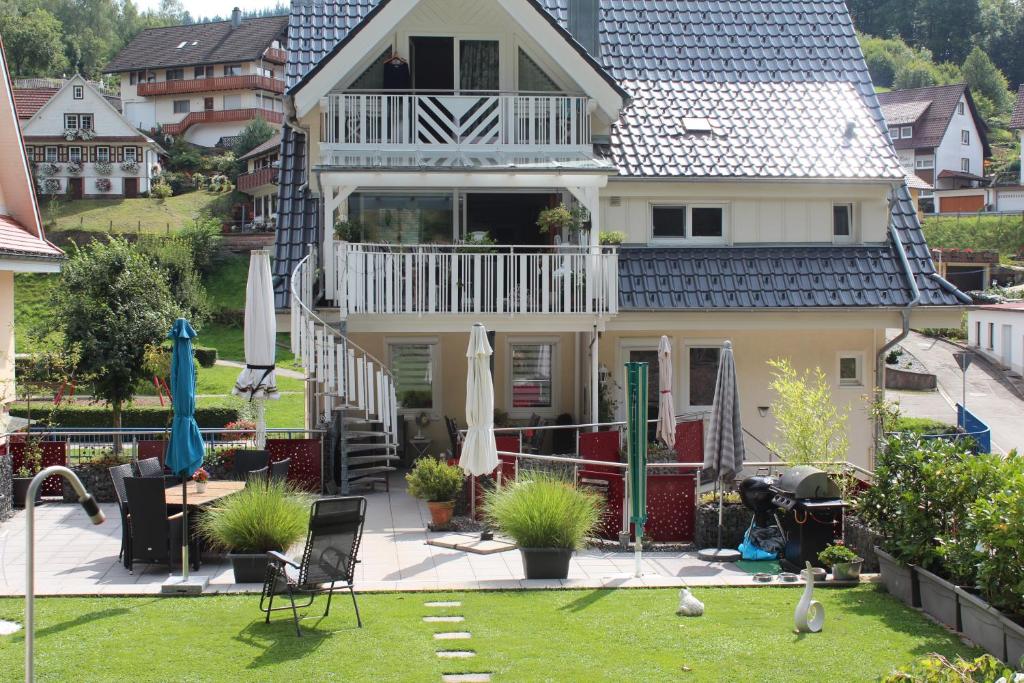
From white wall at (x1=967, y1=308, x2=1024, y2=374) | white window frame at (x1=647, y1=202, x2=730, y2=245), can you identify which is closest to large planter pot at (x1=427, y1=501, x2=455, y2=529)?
white window frame at (x1=647, y1=202, x2=730, y2=245)

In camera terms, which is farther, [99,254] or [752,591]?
[99,254]

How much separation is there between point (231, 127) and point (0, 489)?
75833 mm

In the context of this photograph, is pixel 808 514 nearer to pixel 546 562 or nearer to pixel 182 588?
pixel 546 562

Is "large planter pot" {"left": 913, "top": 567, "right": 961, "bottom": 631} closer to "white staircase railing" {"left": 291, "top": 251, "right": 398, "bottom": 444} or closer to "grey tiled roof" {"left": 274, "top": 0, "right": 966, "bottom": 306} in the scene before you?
"white staircase railing" {"left": 291, "top": 251, "right": 398, "bottom": 444}

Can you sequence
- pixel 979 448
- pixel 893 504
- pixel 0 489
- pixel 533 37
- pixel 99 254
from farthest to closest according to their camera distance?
pixel 99 254
pixel 533 37
pixel 979 448
pixel 0 489
pixel 893 504

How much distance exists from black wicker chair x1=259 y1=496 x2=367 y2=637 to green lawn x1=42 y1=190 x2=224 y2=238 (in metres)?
53.8

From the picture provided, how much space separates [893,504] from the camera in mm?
12391

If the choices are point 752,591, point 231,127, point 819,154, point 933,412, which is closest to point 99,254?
point 819,154

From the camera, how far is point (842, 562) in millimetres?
12805

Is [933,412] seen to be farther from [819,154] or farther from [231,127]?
[231,127]

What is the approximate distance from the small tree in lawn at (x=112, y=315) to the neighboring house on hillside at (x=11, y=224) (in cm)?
619

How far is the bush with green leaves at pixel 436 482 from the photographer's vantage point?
16.1 meters

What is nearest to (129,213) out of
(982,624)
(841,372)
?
(841,372)

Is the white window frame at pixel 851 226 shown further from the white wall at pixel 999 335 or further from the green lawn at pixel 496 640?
the white wall at pixel 999 335
